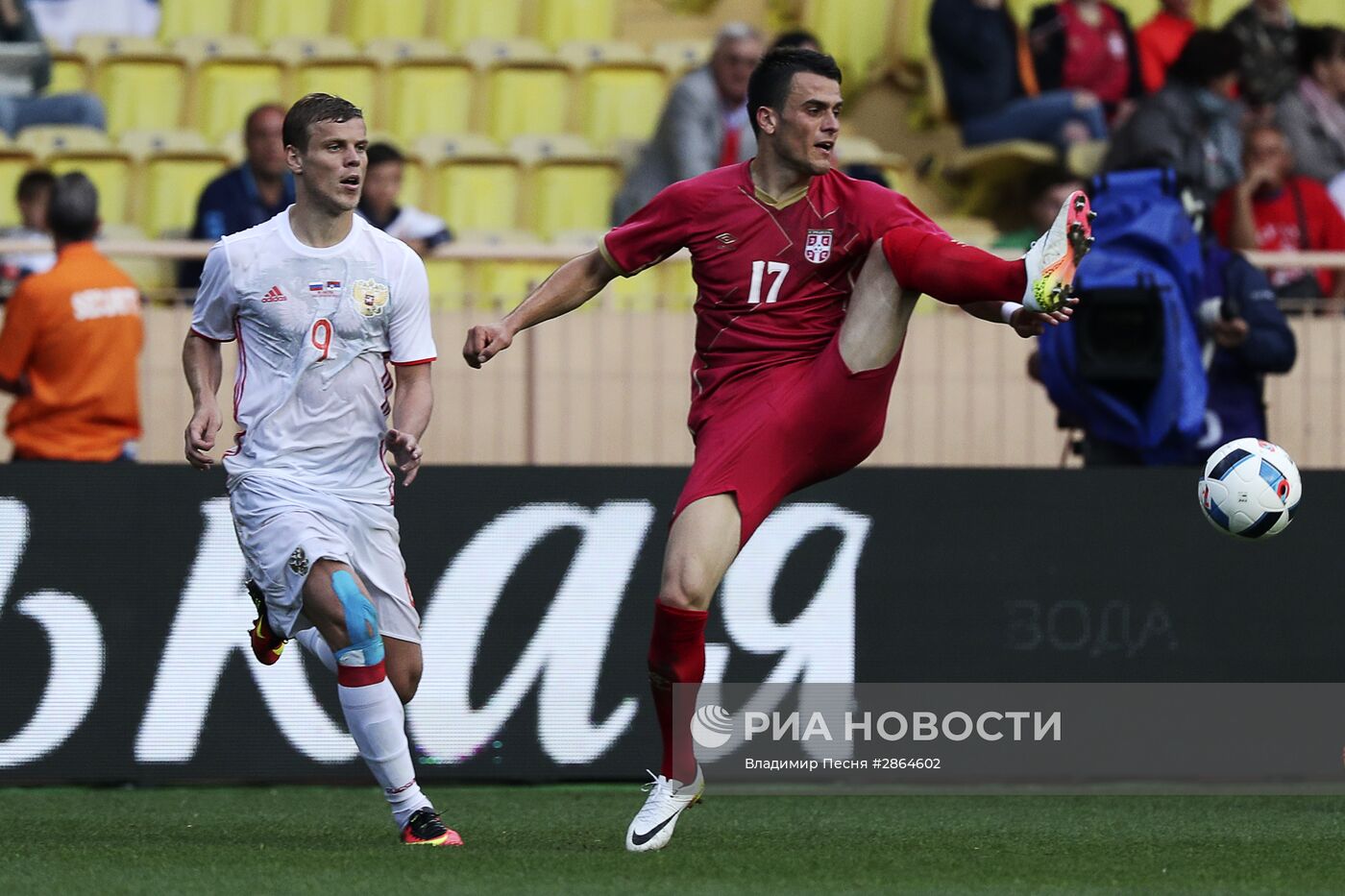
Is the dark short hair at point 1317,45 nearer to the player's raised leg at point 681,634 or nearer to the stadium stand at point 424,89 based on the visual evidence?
the stadium stand at point 424,89

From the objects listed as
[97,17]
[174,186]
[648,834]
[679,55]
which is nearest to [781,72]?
[648,834]

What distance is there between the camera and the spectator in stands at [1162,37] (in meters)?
13.6

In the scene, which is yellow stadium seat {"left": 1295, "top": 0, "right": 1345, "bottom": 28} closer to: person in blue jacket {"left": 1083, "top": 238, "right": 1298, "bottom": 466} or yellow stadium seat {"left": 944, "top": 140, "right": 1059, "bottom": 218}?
yellow stadium seat {"left": 944, "top": 140, "right": 1059, "bottom": 218}

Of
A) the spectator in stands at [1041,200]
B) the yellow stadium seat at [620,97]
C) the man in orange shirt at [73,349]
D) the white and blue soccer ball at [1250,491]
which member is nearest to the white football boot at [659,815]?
the white and blue soccer ball at [1250,491]

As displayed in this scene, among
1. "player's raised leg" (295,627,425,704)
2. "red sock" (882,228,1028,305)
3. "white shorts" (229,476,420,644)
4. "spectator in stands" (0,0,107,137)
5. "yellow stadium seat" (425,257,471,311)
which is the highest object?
"spectator in stands" (0,0,107,137)

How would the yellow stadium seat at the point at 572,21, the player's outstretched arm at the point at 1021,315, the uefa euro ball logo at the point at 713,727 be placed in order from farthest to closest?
the yellow stadium seat at the point at 572,21 < the uefa euro ball logo at the point at 713,727 < the player's outstretched arm at the point at 1021,315

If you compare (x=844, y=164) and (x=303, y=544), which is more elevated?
(x=844, y=164)

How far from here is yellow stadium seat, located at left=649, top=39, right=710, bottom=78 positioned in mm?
13750

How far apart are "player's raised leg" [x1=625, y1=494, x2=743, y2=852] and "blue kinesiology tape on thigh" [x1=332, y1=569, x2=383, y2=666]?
83 cm

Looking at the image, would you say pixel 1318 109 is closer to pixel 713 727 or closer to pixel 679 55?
pixel 679 55

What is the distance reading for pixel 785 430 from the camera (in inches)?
262

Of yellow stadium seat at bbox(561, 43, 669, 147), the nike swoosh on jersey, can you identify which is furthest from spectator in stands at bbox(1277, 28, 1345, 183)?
the nike swoosh on jersey

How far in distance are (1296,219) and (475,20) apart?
550cm

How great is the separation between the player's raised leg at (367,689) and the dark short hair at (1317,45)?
914cm
